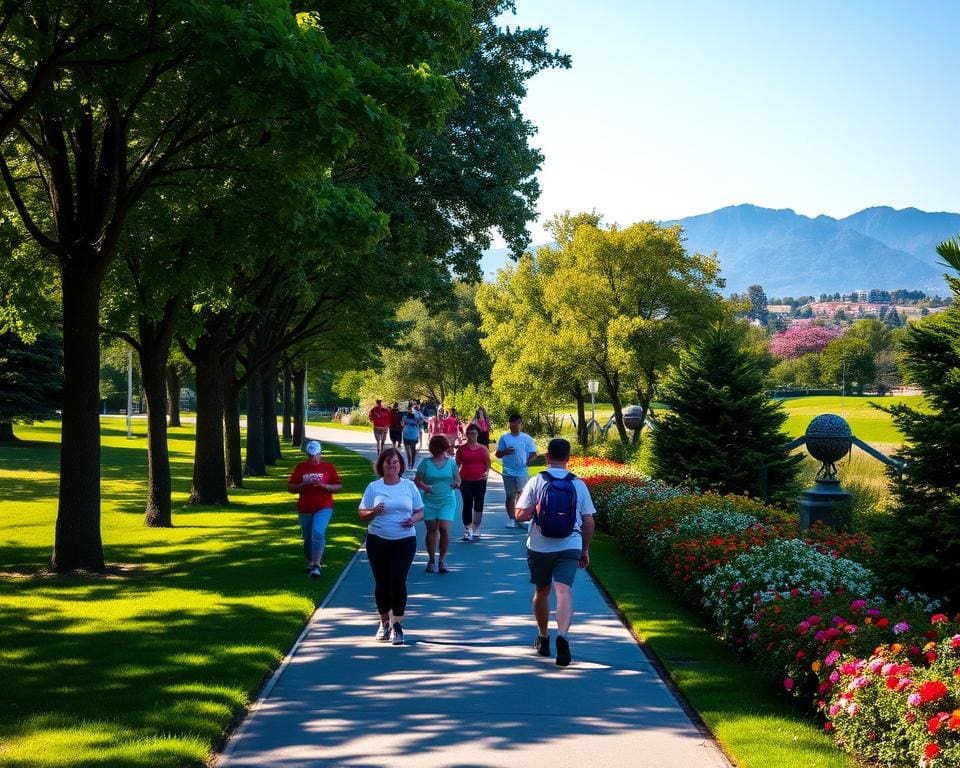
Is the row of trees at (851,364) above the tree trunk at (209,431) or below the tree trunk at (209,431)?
above

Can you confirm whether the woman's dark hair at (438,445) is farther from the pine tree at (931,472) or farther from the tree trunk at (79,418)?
the pine tree at (931,472)

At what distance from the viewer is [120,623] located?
1030 cm

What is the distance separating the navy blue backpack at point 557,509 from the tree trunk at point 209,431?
1522 cm

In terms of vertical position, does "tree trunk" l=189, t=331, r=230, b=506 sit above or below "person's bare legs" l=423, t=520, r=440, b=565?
above

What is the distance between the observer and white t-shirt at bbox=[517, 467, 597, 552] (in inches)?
341

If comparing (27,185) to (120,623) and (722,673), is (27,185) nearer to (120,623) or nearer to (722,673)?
(120,623)

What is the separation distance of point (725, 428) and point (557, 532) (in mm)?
12616

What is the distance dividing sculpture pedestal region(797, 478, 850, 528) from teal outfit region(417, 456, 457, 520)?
550 cm

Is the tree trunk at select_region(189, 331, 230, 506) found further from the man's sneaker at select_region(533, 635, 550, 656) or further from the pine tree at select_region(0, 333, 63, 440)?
the pine tree at select_region(0, 333, 63, 440)

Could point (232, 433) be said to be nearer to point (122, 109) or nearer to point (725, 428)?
point (725, 428)

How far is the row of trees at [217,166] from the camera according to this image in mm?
10172

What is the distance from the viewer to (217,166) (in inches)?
520

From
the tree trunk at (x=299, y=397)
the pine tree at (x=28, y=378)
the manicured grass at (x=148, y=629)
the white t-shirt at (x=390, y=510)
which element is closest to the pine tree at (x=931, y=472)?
the white t-shirt at (x=390, y=510)

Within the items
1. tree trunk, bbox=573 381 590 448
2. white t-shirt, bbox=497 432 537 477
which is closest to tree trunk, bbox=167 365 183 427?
tree trunk, bbox=573 381 590 448
